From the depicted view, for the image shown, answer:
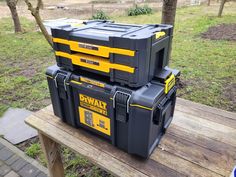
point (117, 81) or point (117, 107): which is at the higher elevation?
point (117, 81)

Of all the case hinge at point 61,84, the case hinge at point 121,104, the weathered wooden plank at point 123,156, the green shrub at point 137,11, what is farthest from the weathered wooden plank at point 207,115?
the green shrub at point 137,11

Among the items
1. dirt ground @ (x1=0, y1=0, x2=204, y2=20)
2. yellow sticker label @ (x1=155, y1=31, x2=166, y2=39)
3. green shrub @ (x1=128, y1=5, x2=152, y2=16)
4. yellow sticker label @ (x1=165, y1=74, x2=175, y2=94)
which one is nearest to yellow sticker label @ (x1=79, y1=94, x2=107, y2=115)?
yellow sticker label @ (x1=165, y1=74, x2=175, y2=94)

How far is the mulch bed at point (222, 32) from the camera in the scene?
5.73m

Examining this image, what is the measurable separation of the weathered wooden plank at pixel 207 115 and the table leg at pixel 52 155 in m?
1.17

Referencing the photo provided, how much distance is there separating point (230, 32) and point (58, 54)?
6.29m

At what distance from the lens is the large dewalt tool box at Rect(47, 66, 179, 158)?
44.9 inches

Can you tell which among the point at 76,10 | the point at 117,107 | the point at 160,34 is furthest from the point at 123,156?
the point at 76,10

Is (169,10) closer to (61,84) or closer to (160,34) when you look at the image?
(160,34)

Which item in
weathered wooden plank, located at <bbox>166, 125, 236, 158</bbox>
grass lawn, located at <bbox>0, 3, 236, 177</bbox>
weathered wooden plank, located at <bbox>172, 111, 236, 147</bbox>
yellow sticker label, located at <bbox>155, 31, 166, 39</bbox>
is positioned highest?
yellow sticker label, located at <bbox>155, 31, 166, 39</bbox>

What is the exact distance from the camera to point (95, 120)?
1.38m

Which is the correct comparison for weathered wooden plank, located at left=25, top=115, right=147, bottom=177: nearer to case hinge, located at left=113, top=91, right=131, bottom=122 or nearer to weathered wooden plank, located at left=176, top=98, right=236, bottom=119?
case hinge, located at left=113, top=91, right=131, bottom=122

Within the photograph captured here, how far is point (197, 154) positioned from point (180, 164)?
0.51ft

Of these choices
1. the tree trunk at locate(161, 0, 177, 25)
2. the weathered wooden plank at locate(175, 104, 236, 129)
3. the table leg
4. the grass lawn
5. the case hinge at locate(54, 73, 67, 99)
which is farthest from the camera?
the grass lawn

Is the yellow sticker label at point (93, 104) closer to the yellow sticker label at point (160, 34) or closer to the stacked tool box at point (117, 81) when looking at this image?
the stacked tool box at point (117, 81)
